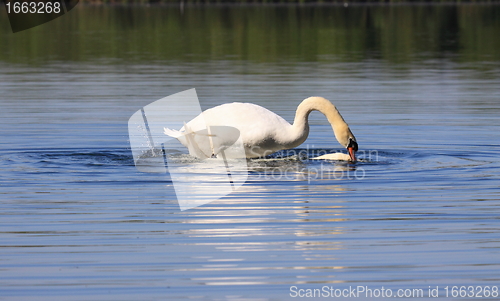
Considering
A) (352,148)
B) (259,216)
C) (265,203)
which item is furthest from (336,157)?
(259,216)

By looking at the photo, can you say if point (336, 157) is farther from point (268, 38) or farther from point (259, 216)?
point (268, 38)

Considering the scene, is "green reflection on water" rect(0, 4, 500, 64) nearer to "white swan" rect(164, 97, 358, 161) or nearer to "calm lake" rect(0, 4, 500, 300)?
"calm lake" rect(0, 4, 500, 300)

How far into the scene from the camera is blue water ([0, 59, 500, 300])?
7914 millimetres

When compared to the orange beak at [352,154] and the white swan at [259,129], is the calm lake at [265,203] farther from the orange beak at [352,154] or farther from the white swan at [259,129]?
the white swan at [259,129]

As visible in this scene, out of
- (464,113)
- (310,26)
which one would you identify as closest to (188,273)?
(464,113)

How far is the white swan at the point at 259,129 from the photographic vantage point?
13.9 meters

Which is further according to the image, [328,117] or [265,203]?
[328,117]

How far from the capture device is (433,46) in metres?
47.1

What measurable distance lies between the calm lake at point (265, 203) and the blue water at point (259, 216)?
26mm

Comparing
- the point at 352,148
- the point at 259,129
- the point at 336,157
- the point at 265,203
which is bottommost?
the point at 336,157

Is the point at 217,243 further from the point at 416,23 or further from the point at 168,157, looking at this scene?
the point at 416,23

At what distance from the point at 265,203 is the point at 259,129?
10.2ft

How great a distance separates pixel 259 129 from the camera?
546 inches

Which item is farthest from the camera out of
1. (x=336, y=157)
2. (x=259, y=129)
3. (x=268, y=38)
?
(x=268, y=38)
